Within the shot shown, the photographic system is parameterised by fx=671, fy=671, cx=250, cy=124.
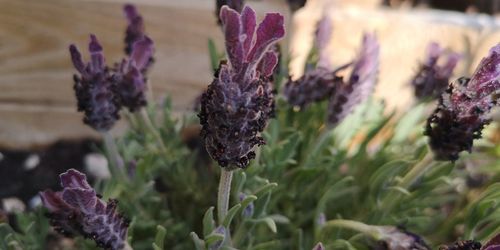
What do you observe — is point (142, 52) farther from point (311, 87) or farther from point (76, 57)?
point (311, 87)

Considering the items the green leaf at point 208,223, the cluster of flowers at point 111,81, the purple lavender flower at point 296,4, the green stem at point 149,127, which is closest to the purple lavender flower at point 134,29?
the cluster of flowers at point 111,81

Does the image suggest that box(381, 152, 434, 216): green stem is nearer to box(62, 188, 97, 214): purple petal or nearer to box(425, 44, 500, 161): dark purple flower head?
box(425, 44, 500, 161): dark purple flower head

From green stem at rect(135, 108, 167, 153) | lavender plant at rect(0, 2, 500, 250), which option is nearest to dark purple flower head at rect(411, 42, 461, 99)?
lavender plant at rect(0, 2, 500, 250)

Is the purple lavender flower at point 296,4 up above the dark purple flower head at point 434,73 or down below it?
above

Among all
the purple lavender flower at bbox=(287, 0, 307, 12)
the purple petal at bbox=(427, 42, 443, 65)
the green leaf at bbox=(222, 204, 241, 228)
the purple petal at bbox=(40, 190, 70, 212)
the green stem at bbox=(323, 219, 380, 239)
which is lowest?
the green stem at bbox=(323, 219, 380, 239)

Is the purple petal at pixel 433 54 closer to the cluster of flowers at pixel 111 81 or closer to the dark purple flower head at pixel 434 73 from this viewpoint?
the dark purple flower head at pixel 434 73
